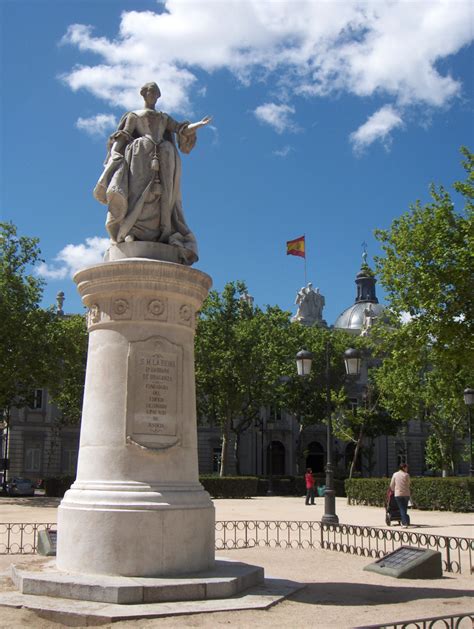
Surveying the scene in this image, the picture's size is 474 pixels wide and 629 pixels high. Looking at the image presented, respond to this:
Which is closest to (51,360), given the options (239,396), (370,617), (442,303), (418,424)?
(239,396)

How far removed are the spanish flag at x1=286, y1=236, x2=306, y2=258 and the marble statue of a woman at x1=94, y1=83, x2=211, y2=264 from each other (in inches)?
1930

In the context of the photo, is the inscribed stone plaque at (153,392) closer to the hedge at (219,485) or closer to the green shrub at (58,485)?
the hedge at (219,485)

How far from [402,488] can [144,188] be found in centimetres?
1302

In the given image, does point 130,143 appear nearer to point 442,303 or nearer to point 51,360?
point 442,303

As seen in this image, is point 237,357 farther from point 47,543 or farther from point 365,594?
point 365,594

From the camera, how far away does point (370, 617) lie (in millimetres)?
7984

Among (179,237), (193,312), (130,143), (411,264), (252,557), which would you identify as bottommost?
(252,557)

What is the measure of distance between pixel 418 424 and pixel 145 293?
6672cm

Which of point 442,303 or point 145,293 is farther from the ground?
point 442,303

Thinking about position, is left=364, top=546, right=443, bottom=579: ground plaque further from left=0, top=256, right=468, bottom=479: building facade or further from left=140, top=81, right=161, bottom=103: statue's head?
left=0, top=256, right=468, bottom=479: building facade

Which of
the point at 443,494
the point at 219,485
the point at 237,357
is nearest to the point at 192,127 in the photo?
the point at 443,494

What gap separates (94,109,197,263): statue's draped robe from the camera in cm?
1003

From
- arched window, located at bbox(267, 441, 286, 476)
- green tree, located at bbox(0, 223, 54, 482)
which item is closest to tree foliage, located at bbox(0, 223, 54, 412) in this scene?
green tree, located at bbox(0, 223, 54, 482)

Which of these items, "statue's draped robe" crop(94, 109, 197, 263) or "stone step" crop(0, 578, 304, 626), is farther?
"statue's draped robe" crop(94, 109, 197, 263)
